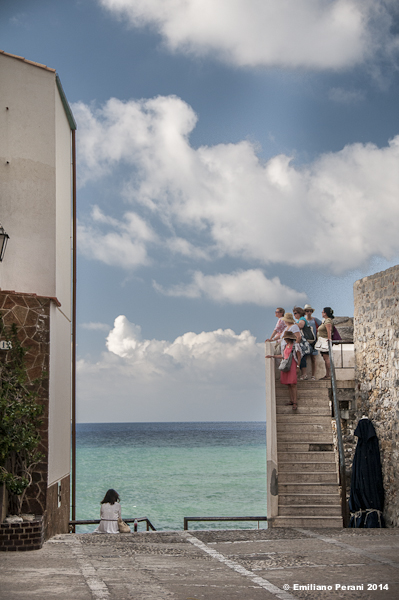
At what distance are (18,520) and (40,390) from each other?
6.11ft

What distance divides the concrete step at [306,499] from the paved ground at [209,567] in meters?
0.93

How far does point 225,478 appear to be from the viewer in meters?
47.8

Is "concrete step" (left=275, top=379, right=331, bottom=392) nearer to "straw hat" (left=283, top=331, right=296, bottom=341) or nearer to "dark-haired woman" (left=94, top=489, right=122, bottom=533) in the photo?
"straw hat" (left=283, top=331, right=296, bottom=341)

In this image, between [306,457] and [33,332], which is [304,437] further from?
[33,332]

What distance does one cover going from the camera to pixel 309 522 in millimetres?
9719

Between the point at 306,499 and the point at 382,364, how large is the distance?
2538 millimetres

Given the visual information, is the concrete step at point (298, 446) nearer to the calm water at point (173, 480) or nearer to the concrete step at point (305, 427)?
the concrete step at point (305, 427)

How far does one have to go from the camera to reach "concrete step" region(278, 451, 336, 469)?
1052 centimetres

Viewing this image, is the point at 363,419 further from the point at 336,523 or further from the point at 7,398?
the point at 7,398

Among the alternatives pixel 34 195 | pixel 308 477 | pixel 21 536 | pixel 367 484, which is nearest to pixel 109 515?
pixel 21 536

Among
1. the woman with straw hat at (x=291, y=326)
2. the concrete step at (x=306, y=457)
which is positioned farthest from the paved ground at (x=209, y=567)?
the woman with straw hat at (x=291, y=326)

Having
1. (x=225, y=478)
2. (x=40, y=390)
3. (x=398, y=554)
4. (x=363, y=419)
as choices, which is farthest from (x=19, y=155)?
(x=225, y=478)

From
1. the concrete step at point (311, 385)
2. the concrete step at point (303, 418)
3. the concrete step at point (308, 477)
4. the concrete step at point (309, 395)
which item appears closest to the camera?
the concrete step at point (308, 477)

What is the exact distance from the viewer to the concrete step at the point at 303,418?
36.2 feet
